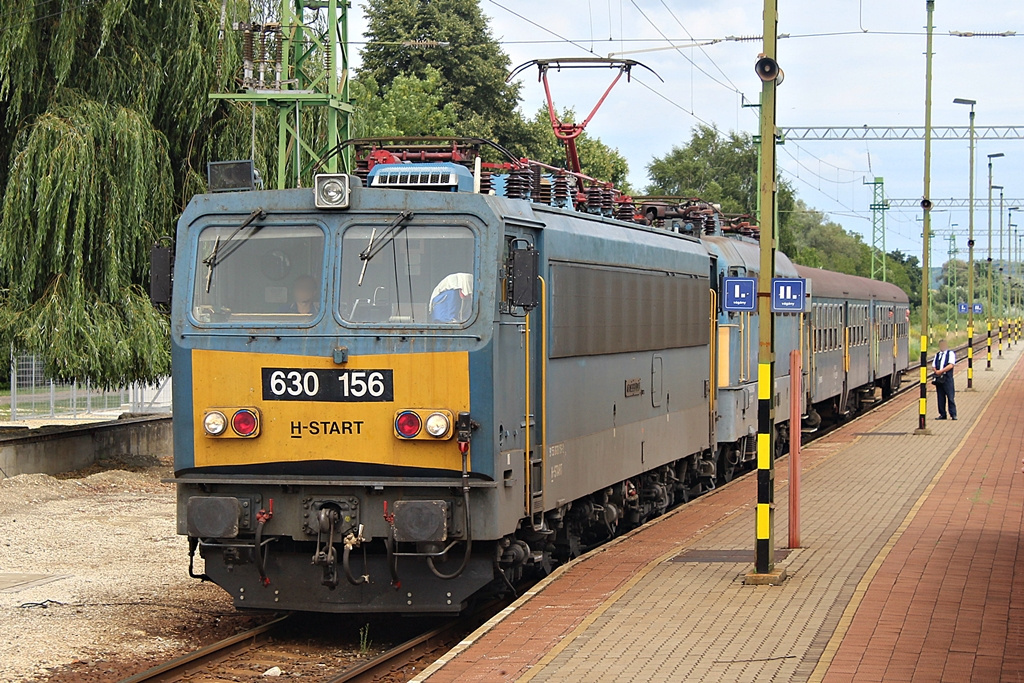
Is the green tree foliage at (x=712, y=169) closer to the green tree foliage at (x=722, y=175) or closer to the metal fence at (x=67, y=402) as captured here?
the green tree foliage at (x=722, y=175)

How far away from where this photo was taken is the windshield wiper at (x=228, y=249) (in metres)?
10.2

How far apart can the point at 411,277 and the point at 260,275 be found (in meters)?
1.15

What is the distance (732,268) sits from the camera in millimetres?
18484

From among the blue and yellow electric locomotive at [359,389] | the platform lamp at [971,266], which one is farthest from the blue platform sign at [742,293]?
the platform lamp at [971,266]

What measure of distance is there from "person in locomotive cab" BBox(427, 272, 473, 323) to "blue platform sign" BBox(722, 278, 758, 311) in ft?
10.6

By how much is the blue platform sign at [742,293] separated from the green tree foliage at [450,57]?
151 feet

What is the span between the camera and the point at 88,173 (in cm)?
1958

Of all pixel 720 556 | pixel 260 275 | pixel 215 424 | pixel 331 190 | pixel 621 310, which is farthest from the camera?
pixel 621 310

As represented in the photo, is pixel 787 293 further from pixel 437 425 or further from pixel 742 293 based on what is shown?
pixel 437 425

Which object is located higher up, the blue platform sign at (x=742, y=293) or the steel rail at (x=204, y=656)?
the blue platform sign at (x=742, y=293)

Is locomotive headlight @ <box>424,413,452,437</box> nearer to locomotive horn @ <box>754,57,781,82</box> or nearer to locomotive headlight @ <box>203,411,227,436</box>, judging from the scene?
locomotive headlight @ <box>203,411,227,436</box>

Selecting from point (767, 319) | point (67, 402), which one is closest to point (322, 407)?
point (767, 319)

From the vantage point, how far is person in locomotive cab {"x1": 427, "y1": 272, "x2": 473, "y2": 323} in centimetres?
981

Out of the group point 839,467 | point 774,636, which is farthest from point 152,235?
point 774,636
